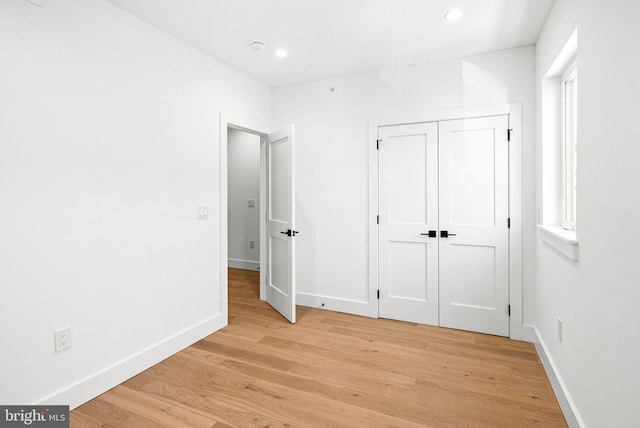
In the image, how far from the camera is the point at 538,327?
9.06 feet

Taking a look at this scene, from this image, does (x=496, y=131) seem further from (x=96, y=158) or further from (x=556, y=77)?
(x=96, y=158)

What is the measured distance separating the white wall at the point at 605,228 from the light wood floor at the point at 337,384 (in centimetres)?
46

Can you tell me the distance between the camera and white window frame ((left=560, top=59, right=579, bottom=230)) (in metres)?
2.41

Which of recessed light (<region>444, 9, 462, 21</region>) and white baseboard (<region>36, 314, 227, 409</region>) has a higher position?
recessed light (<region>444, 9, 462, 21</region>)

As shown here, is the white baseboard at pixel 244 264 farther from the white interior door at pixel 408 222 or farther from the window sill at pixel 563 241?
the window sill at pixel 563 241

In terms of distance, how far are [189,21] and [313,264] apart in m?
2.59

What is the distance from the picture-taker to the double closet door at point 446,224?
10.0 feet

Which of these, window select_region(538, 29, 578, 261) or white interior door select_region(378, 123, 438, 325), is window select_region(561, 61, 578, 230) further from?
white interior door select_region(378, 123, 438, 325)

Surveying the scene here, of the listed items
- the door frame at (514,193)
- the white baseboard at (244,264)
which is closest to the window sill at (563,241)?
the door frame at (514,193)

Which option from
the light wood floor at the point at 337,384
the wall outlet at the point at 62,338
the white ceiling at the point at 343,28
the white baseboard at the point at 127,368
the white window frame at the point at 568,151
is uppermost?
the white ceiling at the point at 343,28

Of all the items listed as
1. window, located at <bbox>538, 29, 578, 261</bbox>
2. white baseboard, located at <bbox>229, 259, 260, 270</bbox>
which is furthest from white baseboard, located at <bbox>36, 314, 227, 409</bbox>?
window, located at <bbox>538, 29, 578, 261</bbox>

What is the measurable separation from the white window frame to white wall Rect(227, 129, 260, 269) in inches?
171

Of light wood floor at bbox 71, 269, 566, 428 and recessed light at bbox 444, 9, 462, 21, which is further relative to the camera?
recessed light at bbox 444, 9, 462, 21

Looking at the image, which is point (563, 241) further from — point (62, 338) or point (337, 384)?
point (62, 338)
